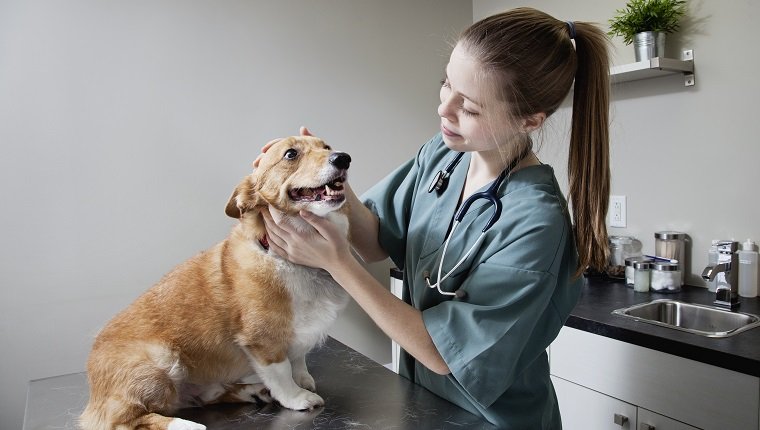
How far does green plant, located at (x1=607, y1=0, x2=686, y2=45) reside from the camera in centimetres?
227

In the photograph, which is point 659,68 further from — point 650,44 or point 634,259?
point 634,259

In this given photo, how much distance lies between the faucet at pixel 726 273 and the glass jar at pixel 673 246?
22cm

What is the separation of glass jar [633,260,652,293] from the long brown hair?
1316 mm

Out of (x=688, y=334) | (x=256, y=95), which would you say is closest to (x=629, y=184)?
(x=688, y=334)

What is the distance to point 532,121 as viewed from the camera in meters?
1.21

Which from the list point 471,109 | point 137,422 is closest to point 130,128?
point 137,422

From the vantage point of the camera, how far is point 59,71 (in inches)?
94.5

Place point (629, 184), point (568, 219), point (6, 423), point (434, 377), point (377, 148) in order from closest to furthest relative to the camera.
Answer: point (568, 219), point (434, 377), point (6, 423), point (629, 184), point (377, 148)

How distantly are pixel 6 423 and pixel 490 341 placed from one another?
2263 millimetres

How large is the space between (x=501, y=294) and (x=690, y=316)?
1396mm

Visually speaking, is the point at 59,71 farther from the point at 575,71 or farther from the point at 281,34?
the point at 575,71

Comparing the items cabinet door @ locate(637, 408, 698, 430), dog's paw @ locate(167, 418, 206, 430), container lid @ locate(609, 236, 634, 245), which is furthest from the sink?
dog's paw @ locate(167, 418, 206, 430)

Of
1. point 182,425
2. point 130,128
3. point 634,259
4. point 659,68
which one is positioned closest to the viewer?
point 182,425

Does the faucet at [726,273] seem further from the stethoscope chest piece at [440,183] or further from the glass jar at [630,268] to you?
the stethoscope chest piece at [440,183]
